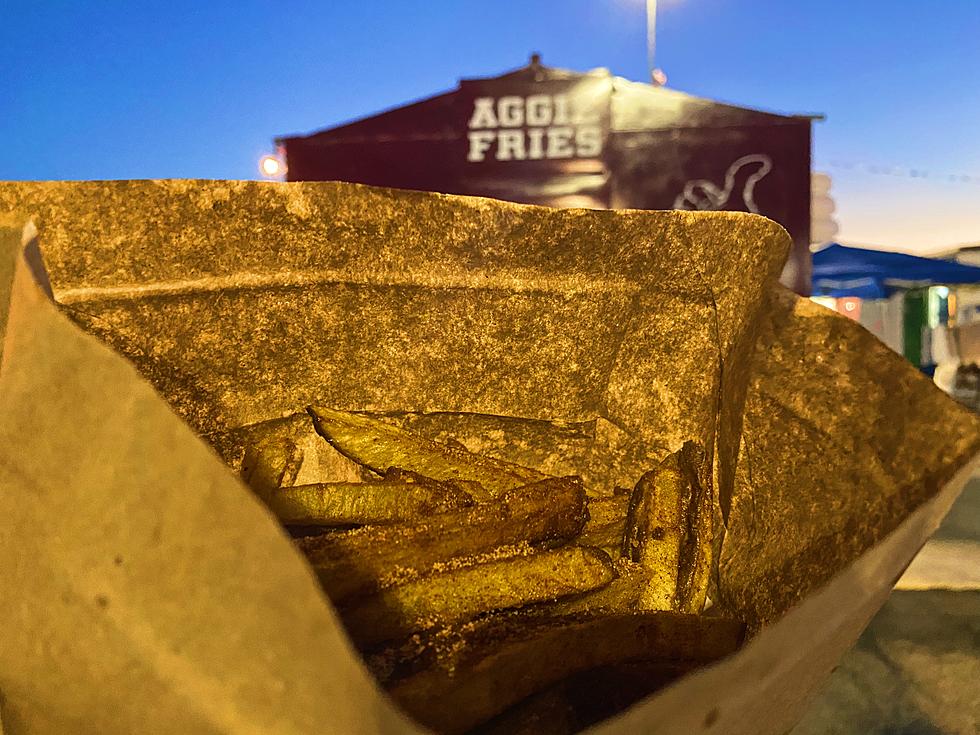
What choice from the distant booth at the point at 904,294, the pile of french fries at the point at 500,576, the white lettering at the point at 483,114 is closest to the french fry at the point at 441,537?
the pile of french fries at the point at 500,576

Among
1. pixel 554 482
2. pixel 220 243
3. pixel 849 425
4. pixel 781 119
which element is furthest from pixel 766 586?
pixel 781 119

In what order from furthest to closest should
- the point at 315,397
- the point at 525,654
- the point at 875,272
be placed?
the point at 875,272, the point at 315,397, the point at 525,654

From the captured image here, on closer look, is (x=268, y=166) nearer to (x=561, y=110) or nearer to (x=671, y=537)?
(x=561, y=110)

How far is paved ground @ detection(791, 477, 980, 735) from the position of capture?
1299mm

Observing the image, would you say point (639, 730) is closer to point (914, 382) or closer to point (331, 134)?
point (914, 382)

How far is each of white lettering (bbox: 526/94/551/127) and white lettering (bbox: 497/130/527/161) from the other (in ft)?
0.64

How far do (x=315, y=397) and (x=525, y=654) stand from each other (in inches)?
31.9

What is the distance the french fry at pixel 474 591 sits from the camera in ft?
2.53

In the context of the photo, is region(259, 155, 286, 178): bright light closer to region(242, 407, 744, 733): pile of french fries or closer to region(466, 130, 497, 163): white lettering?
region(466, 130, 497, 163): white lettering

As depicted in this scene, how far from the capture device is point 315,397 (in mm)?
1318

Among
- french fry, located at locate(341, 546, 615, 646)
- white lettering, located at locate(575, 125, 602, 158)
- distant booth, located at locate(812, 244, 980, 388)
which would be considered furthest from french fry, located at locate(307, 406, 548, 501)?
distant booth, located at locate(812, 244, 980, 388)

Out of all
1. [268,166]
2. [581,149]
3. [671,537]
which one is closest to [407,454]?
[671,537]

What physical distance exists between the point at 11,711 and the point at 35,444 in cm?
30

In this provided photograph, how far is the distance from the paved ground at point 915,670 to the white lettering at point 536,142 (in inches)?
226
